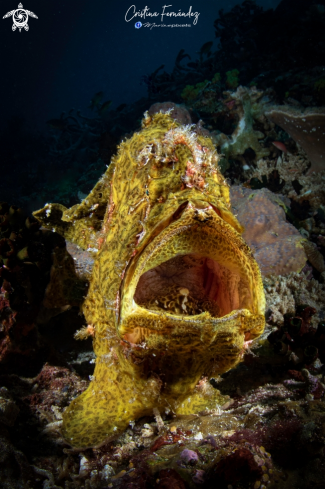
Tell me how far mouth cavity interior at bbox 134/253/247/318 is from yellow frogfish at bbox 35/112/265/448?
0.02 m

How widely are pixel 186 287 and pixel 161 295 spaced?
0.31m

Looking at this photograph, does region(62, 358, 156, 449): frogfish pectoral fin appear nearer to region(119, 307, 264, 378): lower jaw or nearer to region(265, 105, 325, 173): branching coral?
region(119, 307, 264, 378): lower jaw

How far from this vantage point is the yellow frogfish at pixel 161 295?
1847 mm

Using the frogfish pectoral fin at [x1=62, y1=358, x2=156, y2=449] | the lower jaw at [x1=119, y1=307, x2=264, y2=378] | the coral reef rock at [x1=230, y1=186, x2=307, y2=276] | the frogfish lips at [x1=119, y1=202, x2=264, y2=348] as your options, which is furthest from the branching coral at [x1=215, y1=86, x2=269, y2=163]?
the frogfish pectoral fin at [x1=62, y1=358, x2=156, y2=449]

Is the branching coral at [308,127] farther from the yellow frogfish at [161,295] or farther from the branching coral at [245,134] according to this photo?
the yellow frogfish at [161,295]

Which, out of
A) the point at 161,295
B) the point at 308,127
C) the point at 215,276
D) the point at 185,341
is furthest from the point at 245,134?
the point at 185,341

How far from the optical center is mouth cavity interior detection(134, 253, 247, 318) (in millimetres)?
2730

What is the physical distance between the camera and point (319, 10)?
15.6 m

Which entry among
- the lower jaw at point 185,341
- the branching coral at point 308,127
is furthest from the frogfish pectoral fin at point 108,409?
the branching coral at point 308,127

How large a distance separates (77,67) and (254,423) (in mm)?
151379

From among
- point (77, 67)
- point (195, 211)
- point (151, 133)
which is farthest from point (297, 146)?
point (77, 67)

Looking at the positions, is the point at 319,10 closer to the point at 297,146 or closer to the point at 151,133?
the point at 297,146

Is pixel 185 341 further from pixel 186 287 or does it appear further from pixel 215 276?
pixel 186 287

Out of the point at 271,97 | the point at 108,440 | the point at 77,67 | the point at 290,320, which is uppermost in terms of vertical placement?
the point at 77,67
